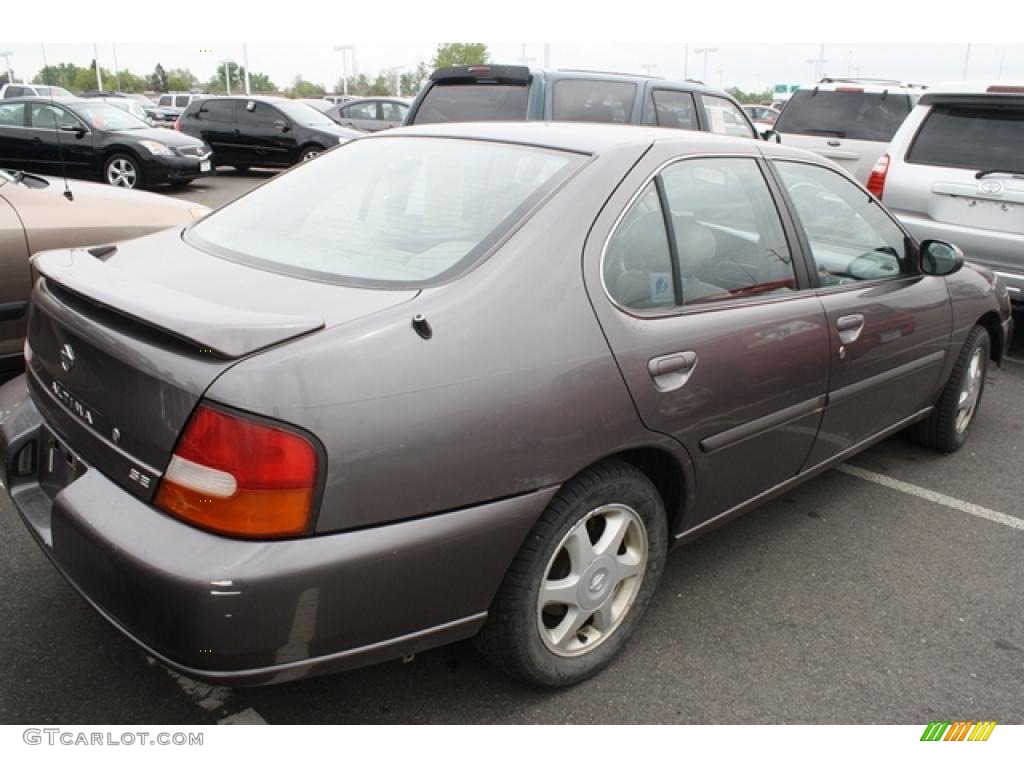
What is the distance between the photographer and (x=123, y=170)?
42.4 feet

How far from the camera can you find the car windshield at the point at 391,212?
2270 millimetres

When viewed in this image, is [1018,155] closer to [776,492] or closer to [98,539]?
[776,492]

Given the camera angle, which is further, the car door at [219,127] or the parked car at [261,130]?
the car door at [219,127]

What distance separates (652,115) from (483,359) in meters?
5.58

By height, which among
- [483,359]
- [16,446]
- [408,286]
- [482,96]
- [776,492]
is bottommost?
[776,492]

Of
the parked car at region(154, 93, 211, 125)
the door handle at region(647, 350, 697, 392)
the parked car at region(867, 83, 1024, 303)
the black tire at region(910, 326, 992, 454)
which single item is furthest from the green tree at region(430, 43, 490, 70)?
the door handle at region(647, 350, 697, 392)

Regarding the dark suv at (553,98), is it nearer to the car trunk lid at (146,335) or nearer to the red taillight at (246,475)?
the car trunk lid at (146,335)

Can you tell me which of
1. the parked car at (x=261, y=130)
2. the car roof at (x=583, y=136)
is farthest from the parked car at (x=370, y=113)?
the car roof at (x=583, y=136)

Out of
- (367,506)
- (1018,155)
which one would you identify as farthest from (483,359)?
(1018,155)

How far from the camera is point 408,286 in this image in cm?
211

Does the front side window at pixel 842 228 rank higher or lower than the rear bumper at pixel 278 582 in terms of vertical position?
higher

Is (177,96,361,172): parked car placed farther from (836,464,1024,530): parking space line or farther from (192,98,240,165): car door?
(836,464,1024,530): parking space line

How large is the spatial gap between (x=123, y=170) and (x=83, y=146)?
633mm
